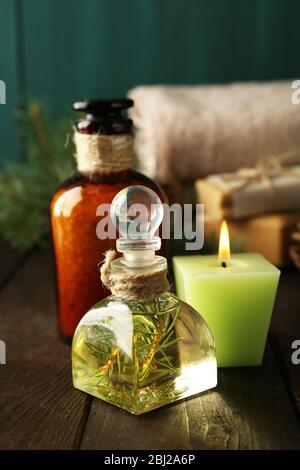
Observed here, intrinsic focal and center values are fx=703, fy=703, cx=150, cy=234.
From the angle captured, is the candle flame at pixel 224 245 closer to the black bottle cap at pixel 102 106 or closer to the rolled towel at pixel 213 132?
the black bottle cap at pixel 102 106

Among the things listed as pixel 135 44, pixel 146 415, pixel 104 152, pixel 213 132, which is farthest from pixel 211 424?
pixel 135 44

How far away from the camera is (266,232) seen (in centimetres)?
94

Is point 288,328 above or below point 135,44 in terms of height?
below

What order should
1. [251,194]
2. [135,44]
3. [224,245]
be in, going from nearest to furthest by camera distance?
1. [224,245]
2. [251,194]
3. [135,44]

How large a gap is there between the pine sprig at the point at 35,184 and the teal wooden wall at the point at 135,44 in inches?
5.3

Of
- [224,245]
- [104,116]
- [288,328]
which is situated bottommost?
[288,328]

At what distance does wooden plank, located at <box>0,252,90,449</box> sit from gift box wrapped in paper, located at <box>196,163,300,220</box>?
25 cm

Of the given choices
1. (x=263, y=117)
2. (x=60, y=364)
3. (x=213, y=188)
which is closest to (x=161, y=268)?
(x=60, y=364)

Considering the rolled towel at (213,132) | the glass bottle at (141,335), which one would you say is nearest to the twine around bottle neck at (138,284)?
the glass bottle at (141,335)

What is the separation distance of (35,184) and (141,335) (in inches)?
25.4

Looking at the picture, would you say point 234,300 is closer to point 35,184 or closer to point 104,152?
point 104,152

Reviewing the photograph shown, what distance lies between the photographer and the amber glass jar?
0.65m

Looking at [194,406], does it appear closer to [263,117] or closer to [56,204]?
[56,204]
